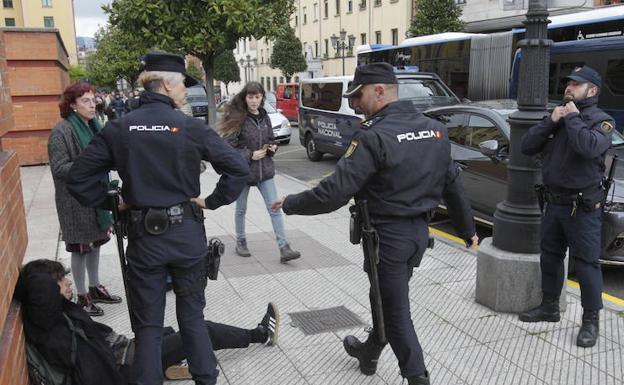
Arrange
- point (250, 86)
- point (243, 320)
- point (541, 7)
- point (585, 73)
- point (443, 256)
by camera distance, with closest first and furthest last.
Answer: point (585, 73) < point (541, 7) < point (243, 320) < point (250, 86) < point (443, 256)

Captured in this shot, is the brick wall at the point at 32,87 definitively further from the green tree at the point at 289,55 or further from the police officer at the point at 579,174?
the green tree at the point at 289,55

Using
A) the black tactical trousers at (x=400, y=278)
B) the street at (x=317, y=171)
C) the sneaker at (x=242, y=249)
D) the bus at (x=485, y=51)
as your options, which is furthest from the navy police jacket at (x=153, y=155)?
the bus at (x=485, y=51)

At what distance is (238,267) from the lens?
236 inches

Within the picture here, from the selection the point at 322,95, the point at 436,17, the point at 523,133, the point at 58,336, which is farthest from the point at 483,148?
the point at 436,17

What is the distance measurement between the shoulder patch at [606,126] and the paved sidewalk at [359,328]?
1442 mm

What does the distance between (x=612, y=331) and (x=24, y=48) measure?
12443mm

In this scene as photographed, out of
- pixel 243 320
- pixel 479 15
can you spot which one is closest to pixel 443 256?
pixel 243 320

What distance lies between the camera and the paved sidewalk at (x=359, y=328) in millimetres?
3758

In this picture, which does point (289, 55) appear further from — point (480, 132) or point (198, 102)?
point (480, 132)

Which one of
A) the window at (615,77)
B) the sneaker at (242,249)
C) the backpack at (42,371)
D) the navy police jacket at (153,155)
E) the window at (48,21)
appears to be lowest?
the sneaker at (242,249)

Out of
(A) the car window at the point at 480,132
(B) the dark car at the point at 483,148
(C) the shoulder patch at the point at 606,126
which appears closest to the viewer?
(C) the shoulder patch at the point at 606,126

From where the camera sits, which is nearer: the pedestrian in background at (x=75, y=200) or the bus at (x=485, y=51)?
the pedestrian in background at (x=75, y=200)

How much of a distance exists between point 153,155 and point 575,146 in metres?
2.64

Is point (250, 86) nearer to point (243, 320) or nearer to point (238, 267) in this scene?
point (238, 267)
